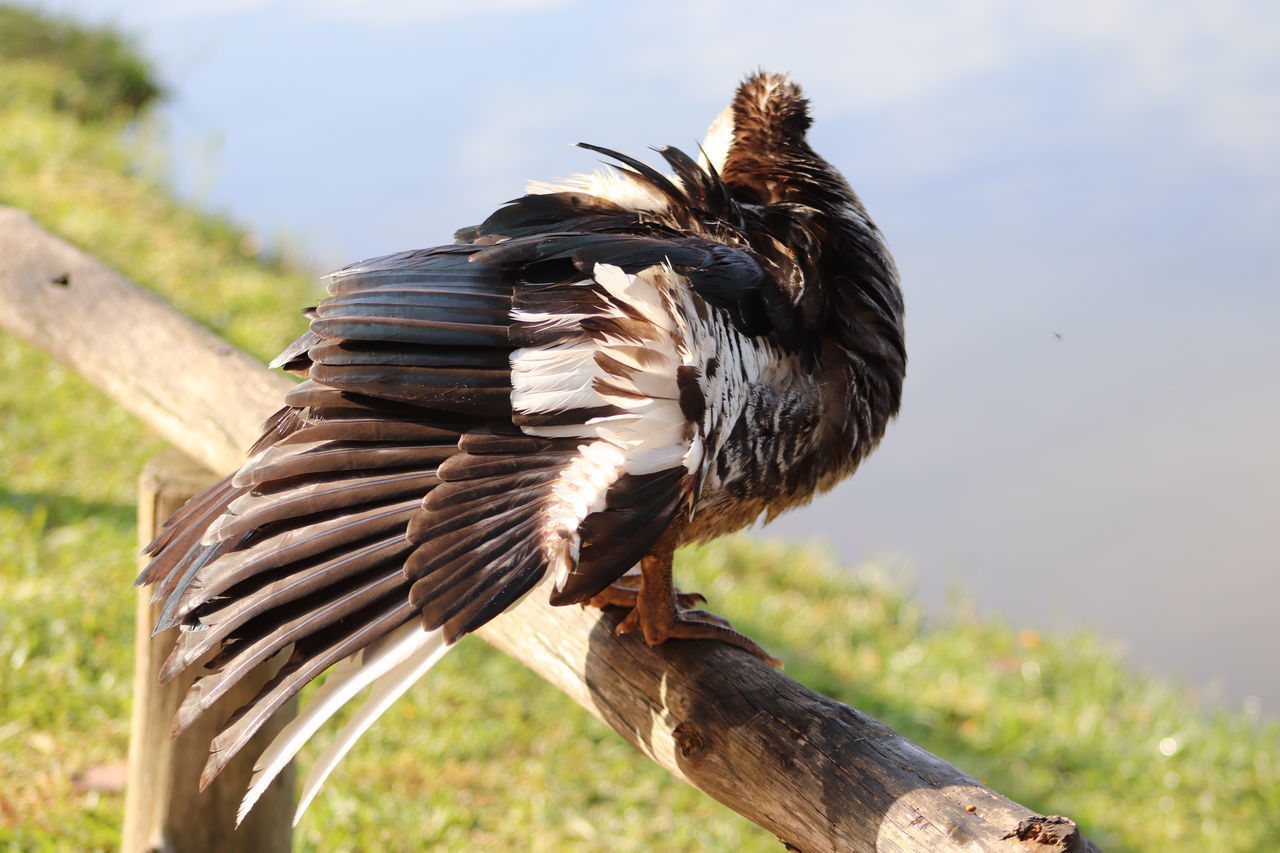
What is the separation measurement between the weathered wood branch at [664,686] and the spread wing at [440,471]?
328 mm

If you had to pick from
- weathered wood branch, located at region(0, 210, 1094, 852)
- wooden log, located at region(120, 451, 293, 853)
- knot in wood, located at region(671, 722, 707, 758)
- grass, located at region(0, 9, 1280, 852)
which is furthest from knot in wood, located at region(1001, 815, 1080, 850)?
grass, located at region(0, 9, 1280, 852)

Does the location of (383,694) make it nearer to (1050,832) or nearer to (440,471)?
(440,471)

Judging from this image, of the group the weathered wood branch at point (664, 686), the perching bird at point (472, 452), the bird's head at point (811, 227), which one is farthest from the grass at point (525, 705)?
the bird's head at point (811, 227)

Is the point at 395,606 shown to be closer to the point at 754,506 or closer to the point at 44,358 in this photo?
the point at 754,506

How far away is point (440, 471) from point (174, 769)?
90 cm

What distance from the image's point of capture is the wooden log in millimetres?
1890

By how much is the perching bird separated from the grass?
3.36ft

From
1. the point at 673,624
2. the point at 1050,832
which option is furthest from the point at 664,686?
the point at 1050,832

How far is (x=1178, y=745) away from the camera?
3.38 metres

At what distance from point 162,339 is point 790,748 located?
1412mm

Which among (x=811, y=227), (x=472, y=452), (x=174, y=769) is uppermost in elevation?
(x=811, y=227)

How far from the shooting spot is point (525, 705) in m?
2.94

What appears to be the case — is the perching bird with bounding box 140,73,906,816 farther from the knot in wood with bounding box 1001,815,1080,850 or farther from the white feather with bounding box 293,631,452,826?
the knot in wood with bounding box 1001,815,1080,850

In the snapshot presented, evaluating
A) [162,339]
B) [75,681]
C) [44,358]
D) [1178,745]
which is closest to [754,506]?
[162,339]
